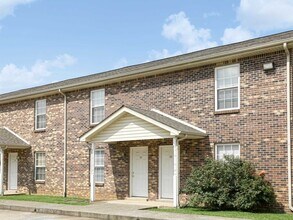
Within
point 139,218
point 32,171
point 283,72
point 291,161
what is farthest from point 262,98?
point 32,171

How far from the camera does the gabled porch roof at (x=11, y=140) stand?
24.2 meters

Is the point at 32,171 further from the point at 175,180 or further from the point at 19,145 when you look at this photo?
the point at 175,180

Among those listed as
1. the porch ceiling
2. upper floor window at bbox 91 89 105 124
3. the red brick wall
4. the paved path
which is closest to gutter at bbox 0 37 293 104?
the red brick wall

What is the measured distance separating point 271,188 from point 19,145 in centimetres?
1473

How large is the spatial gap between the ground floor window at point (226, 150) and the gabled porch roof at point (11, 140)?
39.9ft

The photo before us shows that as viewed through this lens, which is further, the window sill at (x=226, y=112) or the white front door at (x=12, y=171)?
the white front door at (x=12, y=171)

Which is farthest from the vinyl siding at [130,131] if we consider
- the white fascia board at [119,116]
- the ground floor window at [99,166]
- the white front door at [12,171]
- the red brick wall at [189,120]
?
the white front door at [12,171]

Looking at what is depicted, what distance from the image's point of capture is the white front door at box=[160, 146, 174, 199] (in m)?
18.3

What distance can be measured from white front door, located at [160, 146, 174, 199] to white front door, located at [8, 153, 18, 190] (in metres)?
11.1

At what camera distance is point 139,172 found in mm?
19453

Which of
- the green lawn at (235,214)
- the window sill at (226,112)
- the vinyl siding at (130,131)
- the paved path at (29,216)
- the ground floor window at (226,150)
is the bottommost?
the paved path at (29,216)

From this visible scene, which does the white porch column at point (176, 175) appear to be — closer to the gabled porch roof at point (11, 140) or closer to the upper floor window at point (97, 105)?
the upper floor window at point (97, 105)

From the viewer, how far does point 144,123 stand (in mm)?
17297

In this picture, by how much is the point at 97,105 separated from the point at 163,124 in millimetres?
6365
